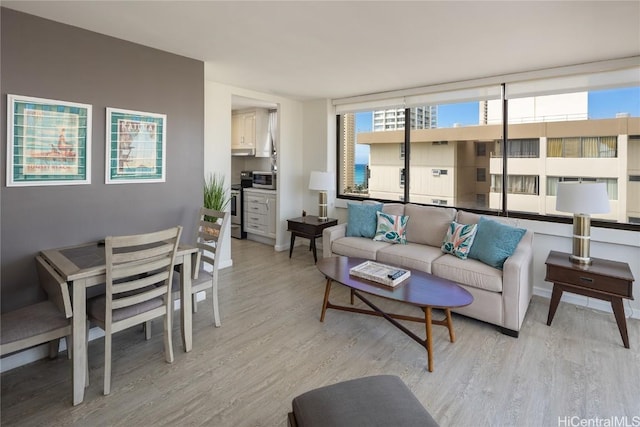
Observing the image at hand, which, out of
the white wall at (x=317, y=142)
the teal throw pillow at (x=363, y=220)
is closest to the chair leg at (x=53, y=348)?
the teal throw pillow at (x=363, y=220)

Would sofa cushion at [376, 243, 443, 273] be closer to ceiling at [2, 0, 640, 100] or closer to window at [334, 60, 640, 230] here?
window at [334, 60, 640, 230]

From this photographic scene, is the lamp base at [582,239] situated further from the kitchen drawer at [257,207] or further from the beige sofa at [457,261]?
the kitchen drawer at [257,207]

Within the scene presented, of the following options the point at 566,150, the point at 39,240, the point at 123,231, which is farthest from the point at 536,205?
the point at 39,240

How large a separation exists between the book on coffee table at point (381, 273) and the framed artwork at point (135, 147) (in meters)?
2.03

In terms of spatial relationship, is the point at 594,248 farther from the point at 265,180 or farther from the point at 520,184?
the point at 265,180

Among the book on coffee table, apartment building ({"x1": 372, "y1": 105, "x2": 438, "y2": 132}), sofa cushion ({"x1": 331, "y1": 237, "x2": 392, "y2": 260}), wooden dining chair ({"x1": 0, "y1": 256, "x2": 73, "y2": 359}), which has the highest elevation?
apartment building ({"x1": 372, "y1": 105, "x2": 438, "y2": 132})

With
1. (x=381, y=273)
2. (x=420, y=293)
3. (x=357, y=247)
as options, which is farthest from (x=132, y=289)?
(x=357, y=247)

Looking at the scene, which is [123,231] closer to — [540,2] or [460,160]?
[540,2]

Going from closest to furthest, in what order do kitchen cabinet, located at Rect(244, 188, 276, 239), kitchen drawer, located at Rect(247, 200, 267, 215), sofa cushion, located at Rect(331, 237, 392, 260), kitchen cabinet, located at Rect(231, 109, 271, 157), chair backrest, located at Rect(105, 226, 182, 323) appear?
chair backrest, located at Rect(105, 226, 182, 323), sofa cushion, located at Rect(331, 237, 392, 260), kitchen cabinet, located at Rect(244, 188, 276, 239), kitchen drawer, located at Rect(247, 200, 267, 215), kitchen cabinet, located at Rect(231, 109, 271, 157)

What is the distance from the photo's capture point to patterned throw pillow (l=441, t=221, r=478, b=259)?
3.38 m

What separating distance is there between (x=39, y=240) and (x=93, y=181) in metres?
0.57

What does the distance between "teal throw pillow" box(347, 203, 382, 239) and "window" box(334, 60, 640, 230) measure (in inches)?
32.3

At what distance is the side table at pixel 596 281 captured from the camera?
268 centimetres

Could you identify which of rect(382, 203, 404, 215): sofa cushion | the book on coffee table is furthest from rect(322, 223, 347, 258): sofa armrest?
the book on coffee table
